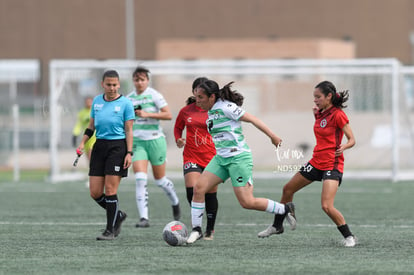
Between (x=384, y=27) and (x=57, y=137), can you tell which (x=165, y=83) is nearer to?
(x=57, y=137)

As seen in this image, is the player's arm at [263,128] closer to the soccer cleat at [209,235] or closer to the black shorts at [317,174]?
the black shorts at [317,174]

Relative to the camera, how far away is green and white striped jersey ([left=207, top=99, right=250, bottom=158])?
10328mm

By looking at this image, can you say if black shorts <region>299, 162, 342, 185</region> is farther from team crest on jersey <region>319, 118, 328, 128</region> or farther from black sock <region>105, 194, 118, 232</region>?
black sock <region>105, 194, 118, 232</region>

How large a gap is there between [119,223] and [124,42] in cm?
4274

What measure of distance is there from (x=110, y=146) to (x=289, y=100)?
19.1 metres

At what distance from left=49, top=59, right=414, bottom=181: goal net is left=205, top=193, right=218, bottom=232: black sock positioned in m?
11.1

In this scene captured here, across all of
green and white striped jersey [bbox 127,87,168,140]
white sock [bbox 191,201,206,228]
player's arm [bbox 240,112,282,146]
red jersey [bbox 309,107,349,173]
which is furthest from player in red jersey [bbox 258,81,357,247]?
green and white striped jersey [bbox 127,87,168,140]

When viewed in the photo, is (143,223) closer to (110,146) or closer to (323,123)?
(110,146)

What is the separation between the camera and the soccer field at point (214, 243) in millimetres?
8750

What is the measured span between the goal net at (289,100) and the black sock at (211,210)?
36.5 feet

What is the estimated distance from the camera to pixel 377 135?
89.0 feet

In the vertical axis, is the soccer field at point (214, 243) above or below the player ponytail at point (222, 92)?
below

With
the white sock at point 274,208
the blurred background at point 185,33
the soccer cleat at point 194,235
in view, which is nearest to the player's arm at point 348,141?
the white sock at point 274,208

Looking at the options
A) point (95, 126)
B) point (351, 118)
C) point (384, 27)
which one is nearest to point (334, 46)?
point (384, 27)
